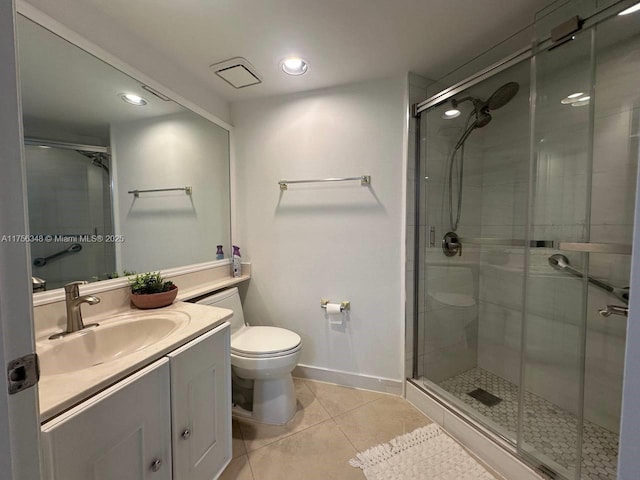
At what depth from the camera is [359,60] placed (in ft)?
5.29

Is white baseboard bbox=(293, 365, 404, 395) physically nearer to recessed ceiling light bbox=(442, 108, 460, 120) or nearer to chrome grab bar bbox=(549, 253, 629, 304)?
chrome grab bar bbox=(549, 253, 629, 304)

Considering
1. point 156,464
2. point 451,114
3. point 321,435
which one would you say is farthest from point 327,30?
point 321,435

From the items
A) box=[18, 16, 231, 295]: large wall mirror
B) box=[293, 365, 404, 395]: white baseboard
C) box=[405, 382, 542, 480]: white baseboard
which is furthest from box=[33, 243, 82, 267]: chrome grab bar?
box=[405, 382, 542, 480]: white baseboard

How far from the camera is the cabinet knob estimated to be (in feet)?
2.82

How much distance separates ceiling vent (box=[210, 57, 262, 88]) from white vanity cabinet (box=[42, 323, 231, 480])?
1554 millimetres

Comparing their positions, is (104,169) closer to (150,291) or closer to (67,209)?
(67,209)

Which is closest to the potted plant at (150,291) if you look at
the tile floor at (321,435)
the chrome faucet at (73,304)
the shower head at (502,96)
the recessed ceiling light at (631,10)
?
the chrome faucet at (73,304)

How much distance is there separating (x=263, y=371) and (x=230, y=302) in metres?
0.56

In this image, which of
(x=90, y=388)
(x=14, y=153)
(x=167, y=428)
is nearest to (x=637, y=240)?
(x=14, y=153)

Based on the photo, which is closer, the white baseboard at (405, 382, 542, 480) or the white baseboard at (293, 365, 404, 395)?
the white baseboard at (405, 382, 542, 480)

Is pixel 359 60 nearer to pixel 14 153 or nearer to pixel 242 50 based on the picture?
pixel 242 50

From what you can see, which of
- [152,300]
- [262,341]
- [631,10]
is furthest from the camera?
[262,341]

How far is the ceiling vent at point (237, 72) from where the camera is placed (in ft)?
5.35

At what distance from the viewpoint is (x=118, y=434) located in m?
0.76
